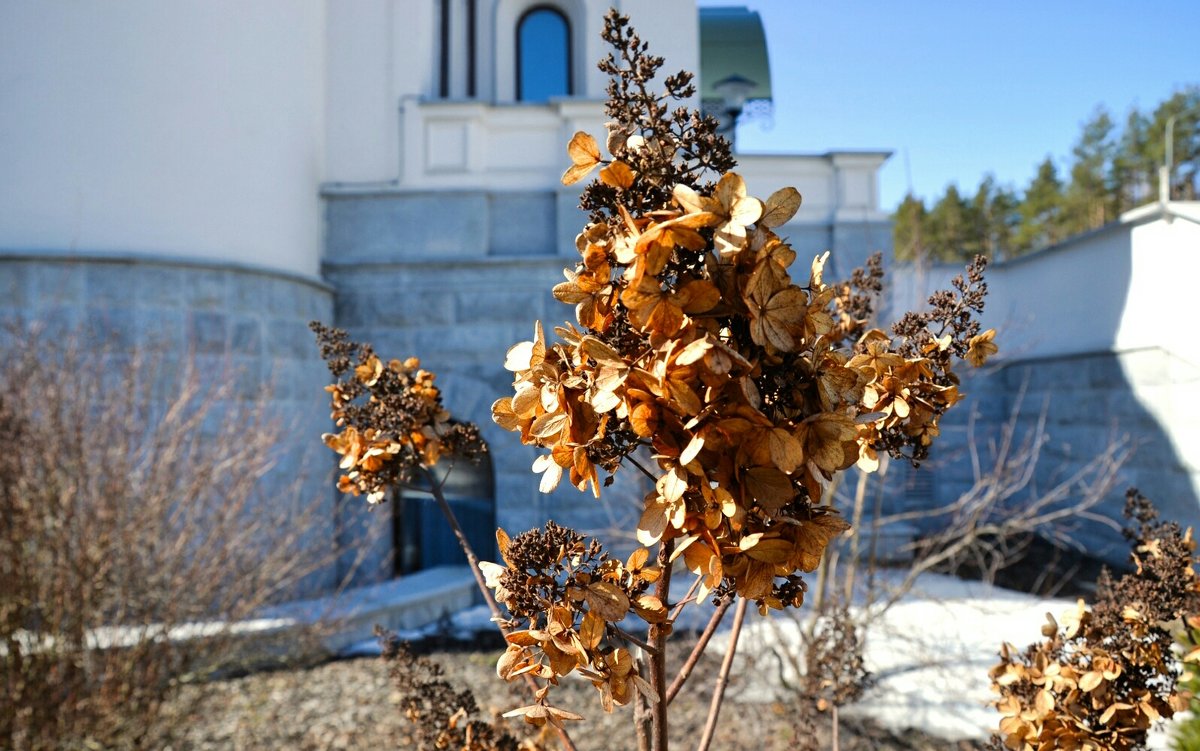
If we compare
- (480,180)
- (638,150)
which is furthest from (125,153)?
(638,150)

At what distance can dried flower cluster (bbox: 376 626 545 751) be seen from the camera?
5.04 ft

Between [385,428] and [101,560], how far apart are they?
2813mm

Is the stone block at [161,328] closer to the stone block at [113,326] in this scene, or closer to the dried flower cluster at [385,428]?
the stone block at [113,326]

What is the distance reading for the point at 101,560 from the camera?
3541mm

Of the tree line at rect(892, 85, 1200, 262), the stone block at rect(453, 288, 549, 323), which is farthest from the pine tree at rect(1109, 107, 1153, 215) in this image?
the stone block at rect(453, 288, 549, 323)

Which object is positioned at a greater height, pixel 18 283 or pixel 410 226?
pixel 410 226

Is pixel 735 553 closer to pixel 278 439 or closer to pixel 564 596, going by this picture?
pixel 564 596

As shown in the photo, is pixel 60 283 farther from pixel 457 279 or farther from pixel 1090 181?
pixel 1090 181

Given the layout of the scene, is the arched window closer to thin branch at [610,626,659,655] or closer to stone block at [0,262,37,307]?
stone block at [0,262,37,307]

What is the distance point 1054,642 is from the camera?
1.49 meters

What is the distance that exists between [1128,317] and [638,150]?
24.9ft

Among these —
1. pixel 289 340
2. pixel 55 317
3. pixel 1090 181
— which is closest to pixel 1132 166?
pixel 1090 181

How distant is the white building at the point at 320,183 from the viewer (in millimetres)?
5355

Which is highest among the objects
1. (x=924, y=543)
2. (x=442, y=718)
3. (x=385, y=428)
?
(x=385, y=428)
